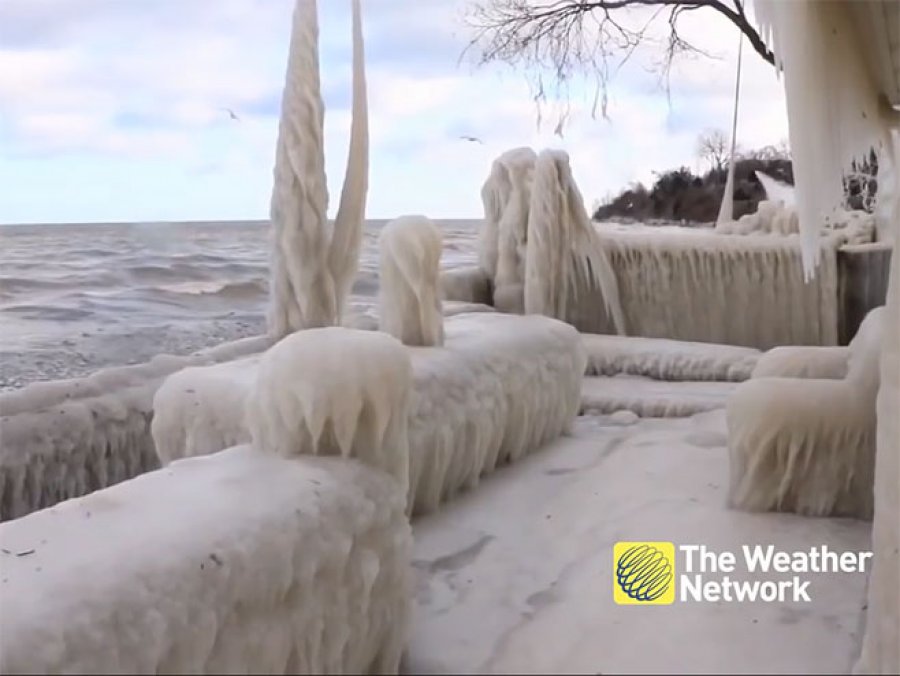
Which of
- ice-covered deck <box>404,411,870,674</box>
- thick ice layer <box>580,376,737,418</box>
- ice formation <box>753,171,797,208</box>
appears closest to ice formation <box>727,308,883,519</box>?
ice-covered deck <box>404,411,870,674</box>

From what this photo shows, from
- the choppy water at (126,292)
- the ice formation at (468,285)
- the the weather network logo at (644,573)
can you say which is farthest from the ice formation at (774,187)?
the the weather network logo at (644,573)

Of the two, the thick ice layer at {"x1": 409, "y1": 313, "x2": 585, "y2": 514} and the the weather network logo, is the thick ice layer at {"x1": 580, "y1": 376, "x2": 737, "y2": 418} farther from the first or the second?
the the weather network logo

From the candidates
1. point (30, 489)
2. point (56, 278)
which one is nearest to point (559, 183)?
point (30, 489)

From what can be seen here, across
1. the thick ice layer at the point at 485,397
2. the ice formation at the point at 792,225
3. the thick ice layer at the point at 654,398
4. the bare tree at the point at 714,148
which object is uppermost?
the bare tree at the point at 714,148

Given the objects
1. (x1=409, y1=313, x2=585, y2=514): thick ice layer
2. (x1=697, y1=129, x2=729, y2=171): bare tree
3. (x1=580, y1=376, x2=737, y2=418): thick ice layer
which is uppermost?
(x1=697, y1=129, x2=729, y2=171): bare tree

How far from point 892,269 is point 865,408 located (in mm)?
1110

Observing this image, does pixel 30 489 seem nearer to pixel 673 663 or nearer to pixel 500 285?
pixel 673 663

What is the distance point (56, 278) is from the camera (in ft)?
32.3

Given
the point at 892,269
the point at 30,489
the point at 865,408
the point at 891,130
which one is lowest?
the point at 30,489

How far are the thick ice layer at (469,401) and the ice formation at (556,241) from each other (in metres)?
2.18

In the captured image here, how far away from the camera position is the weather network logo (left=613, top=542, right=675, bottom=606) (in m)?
2.43

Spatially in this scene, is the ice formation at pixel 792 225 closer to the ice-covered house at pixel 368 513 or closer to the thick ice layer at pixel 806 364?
the thick ice layer at pixel 806 364

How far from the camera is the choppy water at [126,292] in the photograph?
23.5 ft

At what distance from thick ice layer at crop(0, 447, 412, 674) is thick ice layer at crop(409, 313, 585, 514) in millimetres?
1066
